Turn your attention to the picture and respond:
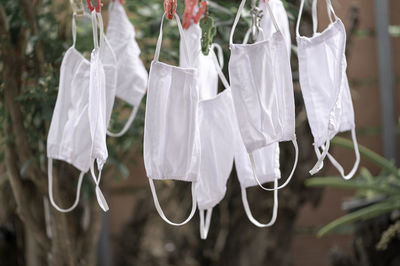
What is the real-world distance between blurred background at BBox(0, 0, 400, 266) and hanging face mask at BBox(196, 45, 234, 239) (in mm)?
351

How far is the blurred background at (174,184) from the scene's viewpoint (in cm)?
172

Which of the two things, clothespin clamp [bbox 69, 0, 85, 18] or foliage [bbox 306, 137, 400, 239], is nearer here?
clothespin clamp [bbox 69, 0, 85, 18]

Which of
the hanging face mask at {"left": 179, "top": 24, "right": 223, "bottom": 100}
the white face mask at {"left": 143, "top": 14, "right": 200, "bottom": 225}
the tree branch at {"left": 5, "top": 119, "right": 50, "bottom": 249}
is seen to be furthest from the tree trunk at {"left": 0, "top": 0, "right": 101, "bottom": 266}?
the white face mask at {"left": 143, "top": 14, "right": 200, "bottom": 225}

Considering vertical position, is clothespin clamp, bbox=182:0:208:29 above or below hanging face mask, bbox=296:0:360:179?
above

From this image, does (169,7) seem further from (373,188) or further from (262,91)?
(373,188)

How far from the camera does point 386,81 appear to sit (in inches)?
107

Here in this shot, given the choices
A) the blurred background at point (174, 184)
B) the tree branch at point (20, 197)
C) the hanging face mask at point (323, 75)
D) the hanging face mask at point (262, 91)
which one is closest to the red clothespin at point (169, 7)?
the hanging face mask at point (262, 91)

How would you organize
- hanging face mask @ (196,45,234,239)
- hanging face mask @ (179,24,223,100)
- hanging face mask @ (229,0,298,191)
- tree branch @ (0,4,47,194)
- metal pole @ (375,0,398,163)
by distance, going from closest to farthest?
hanging face mask @ (229,0,298,191), hanging face mask @ (196,45,234,239), hanging face mask @ (179,24,223,100), tree branch @ (0,4,47,194), metal pole @ (375,0,398,163)

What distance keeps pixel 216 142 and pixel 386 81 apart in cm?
159

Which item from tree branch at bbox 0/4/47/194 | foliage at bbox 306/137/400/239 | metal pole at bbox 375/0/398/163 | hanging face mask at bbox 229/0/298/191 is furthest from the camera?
metal pole at bbox 375/0/398/163

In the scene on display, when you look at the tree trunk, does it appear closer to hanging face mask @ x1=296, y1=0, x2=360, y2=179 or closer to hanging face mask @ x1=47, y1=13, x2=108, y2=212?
hanging face mask @ x1=47, y1=13, x2=108, y2=212

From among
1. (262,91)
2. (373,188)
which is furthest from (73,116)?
(373,188)

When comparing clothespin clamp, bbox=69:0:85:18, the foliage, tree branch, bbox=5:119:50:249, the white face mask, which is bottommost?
the foliage

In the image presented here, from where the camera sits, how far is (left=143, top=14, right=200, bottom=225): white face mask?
47.8 inches
